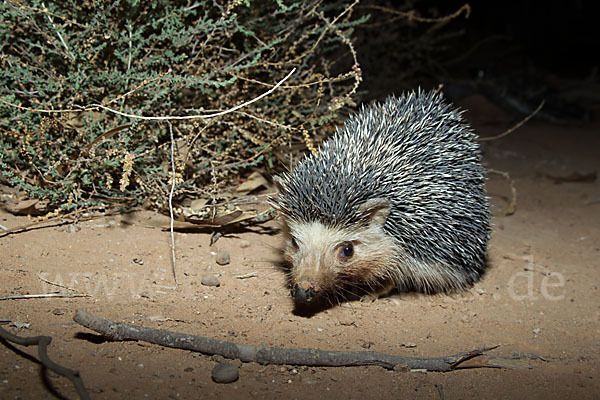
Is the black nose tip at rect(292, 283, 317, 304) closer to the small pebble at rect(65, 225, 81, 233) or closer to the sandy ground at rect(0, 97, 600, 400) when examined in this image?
the sandy ground at rect(0, 97, 600, 400)

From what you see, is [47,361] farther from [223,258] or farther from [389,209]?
[389,209]

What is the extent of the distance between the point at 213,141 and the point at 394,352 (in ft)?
7.43

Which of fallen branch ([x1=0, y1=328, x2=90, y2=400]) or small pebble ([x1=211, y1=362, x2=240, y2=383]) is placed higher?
fallen branch ([x1=0, y1=328, x2=90, y2=400])

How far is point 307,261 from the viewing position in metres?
3.59

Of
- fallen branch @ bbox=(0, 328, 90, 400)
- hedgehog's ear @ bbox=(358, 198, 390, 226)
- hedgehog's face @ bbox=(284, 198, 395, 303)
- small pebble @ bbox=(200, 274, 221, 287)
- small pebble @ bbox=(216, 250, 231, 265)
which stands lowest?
fallen branch @ bbox=(0, 328, 90, 400)

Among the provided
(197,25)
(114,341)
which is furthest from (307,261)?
(197,25)

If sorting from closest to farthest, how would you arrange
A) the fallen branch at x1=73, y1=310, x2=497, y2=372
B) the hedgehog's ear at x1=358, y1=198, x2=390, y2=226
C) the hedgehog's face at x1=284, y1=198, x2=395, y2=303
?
the fallen branch at x1=73, y1=310, x2=497, y2=372 < the hedgehog's face at x1=284, y1=198, x2=395, y2=303 < the hedgehog's ear at x1=358, y1=198, x2=390, y2=226

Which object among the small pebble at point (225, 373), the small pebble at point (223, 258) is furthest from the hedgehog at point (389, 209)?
the small pebble at point (225, 373)

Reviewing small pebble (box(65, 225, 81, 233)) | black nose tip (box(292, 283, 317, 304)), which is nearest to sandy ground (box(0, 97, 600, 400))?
small pebble (box(65, 225, 81, 233))

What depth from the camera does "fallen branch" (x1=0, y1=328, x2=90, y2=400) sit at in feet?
7.39

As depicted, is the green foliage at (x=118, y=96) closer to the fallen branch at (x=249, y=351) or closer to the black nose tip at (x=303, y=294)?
the black nose tip at (x=303, y=294)

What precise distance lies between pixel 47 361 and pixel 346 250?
2042 mm

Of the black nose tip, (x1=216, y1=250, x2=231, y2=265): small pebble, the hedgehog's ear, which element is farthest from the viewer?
(x1=216, y1=250, x2=231, y2=265): small pebble

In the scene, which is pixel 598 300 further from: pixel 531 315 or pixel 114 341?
pixel 114 341
